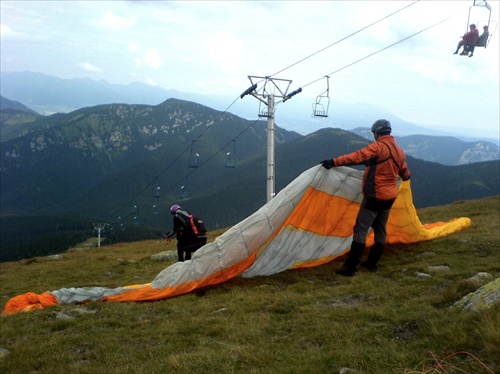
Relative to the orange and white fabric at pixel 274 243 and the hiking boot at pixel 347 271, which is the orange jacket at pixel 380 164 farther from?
the hiking boot at pixel 347 271

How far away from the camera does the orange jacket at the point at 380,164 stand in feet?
35.3

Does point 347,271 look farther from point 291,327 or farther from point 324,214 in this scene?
point 291,327

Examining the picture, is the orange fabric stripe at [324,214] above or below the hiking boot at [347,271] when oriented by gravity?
above

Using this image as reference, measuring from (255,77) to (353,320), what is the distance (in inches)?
842

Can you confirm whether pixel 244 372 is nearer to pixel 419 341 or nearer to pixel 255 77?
pixel 419 341

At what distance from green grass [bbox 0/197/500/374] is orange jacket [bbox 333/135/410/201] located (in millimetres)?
2072

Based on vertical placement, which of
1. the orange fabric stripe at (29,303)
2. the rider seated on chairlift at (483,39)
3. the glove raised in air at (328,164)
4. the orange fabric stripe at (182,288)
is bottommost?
the orange fabric stripe at (29,303)

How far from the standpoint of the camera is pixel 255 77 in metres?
26.8

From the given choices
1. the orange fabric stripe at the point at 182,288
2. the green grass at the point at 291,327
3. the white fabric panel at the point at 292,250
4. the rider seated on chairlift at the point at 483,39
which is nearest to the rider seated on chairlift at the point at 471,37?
the rider seated on chairlift at the point at 483,39

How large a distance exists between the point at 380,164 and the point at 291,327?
5166 mm

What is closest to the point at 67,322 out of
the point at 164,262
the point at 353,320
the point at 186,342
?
the point at 186,342

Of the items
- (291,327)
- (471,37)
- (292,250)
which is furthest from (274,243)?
(471,37)

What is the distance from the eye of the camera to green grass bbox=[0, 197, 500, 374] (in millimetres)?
5492

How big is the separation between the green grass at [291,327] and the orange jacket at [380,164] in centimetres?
207
